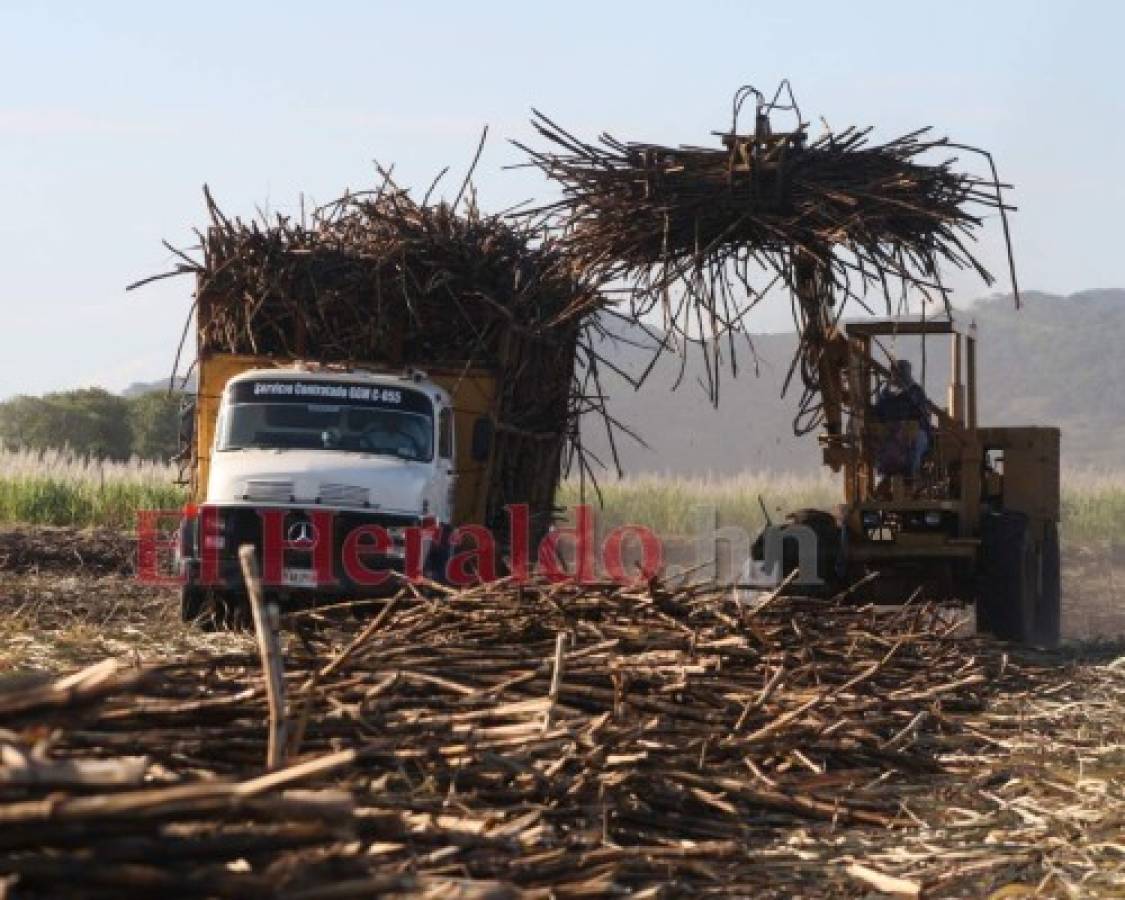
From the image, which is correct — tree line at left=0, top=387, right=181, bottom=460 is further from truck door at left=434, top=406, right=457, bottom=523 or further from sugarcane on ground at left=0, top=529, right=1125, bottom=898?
sugarcane on ground at left=0, top=529, right=1125, bottom=898

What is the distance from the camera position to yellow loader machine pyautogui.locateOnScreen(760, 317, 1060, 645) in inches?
664

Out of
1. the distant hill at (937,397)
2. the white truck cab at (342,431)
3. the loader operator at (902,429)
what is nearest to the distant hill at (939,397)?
the distant hill at (937,397)

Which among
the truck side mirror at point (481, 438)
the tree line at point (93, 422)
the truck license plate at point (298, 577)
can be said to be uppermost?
the tree line at point (93, 422)

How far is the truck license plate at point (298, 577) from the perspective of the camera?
1547 centimetres

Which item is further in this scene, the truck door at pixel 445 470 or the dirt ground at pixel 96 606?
the truck door at pixel 445 470

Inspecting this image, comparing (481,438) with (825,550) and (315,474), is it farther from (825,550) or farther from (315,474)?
(825,550)

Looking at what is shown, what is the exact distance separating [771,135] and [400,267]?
393cm

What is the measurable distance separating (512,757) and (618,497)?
111 feet

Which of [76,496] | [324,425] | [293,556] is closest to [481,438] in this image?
[324,425]

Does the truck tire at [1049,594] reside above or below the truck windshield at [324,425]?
below

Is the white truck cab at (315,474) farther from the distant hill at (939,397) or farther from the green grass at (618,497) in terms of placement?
the distant hill at (939,397)

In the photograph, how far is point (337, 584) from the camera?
50.8 feet

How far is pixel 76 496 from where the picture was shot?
31375mm

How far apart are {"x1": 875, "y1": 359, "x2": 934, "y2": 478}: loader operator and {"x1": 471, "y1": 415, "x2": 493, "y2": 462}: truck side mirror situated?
3199 millimetres
